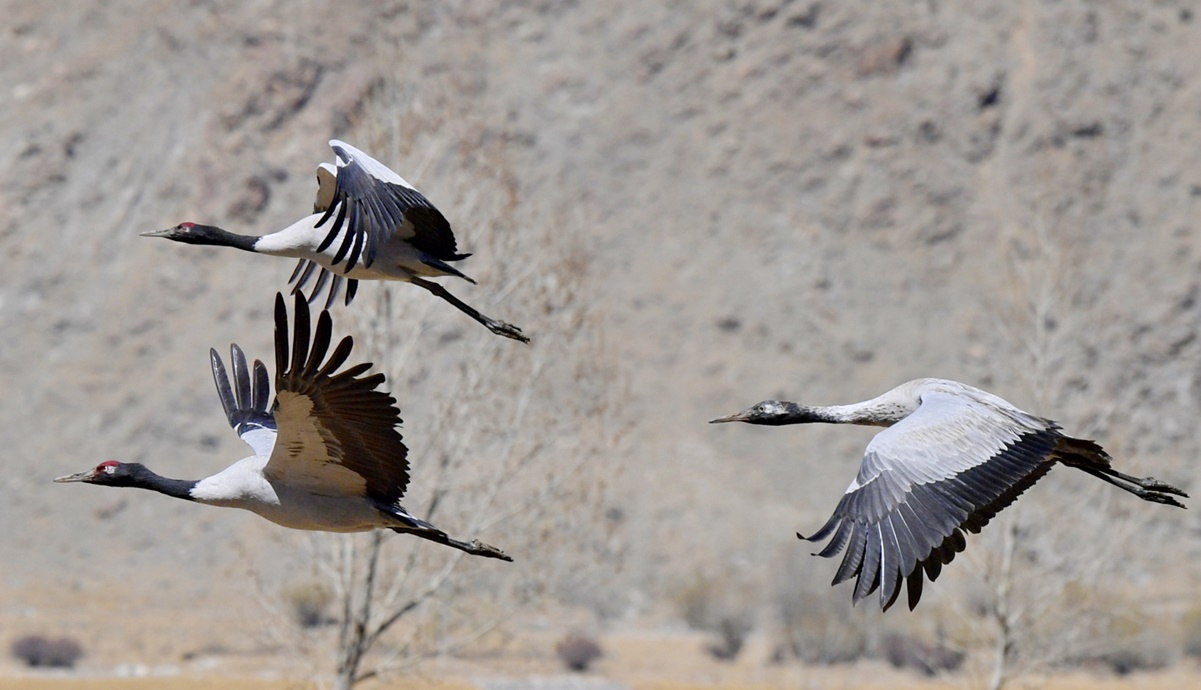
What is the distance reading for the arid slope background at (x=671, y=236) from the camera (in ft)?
149

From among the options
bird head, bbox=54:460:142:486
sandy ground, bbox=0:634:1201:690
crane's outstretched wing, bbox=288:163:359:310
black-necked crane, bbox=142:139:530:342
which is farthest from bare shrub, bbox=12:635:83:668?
bird head, bbox=54:460:142:486

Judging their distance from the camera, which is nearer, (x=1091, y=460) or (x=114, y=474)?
(x=114, y=474)

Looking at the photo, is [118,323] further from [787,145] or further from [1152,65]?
[1152,65]

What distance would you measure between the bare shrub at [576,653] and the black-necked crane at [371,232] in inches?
1199

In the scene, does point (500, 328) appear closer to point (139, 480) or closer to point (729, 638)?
point (139, 480)

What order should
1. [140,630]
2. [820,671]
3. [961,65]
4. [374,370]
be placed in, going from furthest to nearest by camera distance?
[961,65] < [140,630] < [820,671] < [374,370]

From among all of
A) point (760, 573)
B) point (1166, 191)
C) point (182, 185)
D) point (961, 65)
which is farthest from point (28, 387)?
Answer: point (1166, 191)

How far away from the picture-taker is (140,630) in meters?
40.8

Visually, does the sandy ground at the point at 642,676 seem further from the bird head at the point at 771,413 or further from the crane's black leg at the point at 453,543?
the crane's black leg at the point at 453,543

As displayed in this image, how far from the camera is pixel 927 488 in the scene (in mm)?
8523

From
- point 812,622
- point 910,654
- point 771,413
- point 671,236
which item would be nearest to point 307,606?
point 812,622

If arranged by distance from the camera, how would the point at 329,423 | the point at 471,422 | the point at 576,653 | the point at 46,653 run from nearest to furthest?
1. the point at 329,423
2. the point at 471,422
3. the point at 46,653
4. the point at 576,653

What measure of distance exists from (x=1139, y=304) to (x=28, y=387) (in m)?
34.5

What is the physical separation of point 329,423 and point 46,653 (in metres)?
32.8
